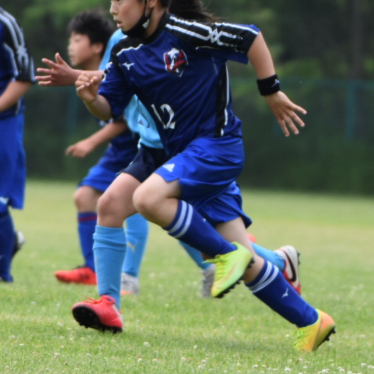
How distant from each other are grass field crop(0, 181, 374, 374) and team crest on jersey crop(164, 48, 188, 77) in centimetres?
130

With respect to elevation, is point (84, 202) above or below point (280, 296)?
below

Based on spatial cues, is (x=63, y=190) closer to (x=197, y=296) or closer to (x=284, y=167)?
(x=284, y=167)

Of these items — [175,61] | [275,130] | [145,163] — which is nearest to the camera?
[175,61]

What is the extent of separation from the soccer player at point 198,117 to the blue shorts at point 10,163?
198 cm

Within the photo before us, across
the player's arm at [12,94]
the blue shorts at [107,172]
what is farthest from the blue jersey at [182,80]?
the blue shorts at [107,172]

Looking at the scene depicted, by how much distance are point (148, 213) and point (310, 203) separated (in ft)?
48.2

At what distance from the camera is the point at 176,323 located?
510 centimetres

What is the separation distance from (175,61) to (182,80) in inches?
3.8

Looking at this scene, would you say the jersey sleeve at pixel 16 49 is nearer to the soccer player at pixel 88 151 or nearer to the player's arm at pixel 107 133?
the soccer player at pixel 88 151

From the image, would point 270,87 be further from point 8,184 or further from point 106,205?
point 8,184

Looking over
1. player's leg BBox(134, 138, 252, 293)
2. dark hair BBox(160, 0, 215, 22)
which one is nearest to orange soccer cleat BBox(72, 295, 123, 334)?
player's leg BBox(134, 138, 252, 293)

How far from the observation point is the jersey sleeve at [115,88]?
15.0 feet

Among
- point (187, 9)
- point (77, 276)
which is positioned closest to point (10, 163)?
point (77, 276)

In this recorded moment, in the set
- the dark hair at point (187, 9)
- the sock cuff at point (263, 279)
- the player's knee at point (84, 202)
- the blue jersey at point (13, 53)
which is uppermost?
the dark hair at point (187, 9)
